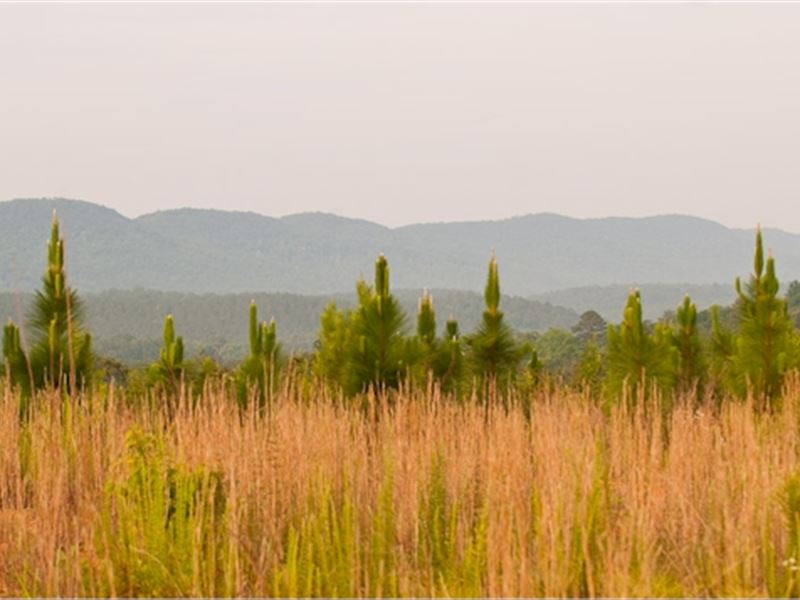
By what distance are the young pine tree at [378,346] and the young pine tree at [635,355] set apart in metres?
2.68

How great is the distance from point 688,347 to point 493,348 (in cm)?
300

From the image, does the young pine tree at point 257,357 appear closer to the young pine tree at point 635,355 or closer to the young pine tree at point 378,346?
the young pine tree at point 378,346

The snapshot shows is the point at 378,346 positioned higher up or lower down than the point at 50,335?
lower down

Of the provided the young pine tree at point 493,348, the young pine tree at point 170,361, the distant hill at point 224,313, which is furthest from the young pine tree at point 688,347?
the distant hill at point 224,313

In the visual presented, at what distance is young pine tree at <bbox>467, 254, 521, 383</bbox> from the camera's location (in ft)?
49.5

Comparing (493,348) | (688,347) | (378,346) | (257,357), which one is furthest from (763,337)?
(257,357)

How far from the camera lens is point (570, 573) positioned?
6.20 m

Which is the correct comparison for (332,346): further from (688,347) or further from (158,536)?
(158,536)

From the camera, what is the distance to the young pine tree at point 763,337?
14.2 meters

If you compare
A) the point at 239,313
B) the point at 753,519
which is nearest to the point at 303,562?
the point at 753,519

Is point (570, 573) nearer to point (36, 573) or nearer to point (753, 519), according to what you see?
point (753, 519)

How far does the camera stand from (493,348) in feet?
49.9

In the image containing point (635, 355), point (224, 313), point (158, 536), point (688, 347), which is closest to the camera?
point (158, 536)

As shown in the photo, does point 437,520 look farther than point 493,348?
No
